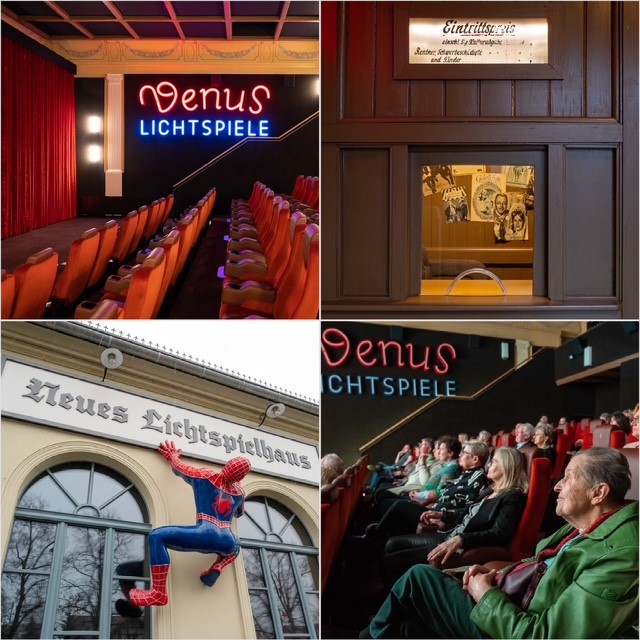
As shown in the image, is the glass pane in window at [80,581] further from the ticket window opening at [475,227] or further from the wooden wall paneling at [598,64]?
the wooden wall paneling at [598,64]

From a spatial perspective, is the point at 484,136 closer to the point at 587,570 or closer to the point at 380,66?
the point at 380,66

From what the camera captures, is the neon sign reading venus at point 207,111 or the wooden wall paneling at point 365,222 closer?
the wooden wall paneling at point 365,222

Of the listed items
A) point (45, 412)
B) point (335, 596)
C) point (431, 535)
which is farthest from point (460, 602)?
point (45, 412)

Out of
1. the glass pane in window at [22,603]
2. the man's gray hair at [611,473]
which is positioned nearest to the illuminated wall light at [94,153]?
the glass pane in window at [22,603]

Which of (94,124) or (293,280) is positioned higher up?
(94,124)

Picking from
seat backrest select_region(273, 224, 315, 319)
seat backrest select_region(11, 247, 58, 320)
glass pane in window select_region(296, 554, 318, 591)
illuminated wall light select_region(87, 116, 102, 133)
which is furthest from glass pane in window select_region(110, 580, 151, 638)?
illuminated wall light select_region(87, 116, 102, 133)

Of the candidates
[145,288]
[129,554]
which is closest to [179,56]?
[145,288]

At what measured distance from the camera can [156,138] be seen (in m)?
3.98

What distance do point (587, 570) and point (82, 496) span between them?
2009mm

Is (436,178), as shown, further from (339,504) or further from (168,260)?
(339,504)

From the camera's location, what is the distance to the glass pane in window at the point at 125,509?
3559mm

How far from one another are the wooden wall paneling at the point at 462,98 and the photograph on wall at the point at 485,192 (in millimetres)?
286

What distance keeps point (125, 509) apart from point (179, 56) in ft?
6.70

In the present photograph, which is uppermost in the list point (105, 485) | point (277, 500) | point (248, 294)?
point (248, 294)
